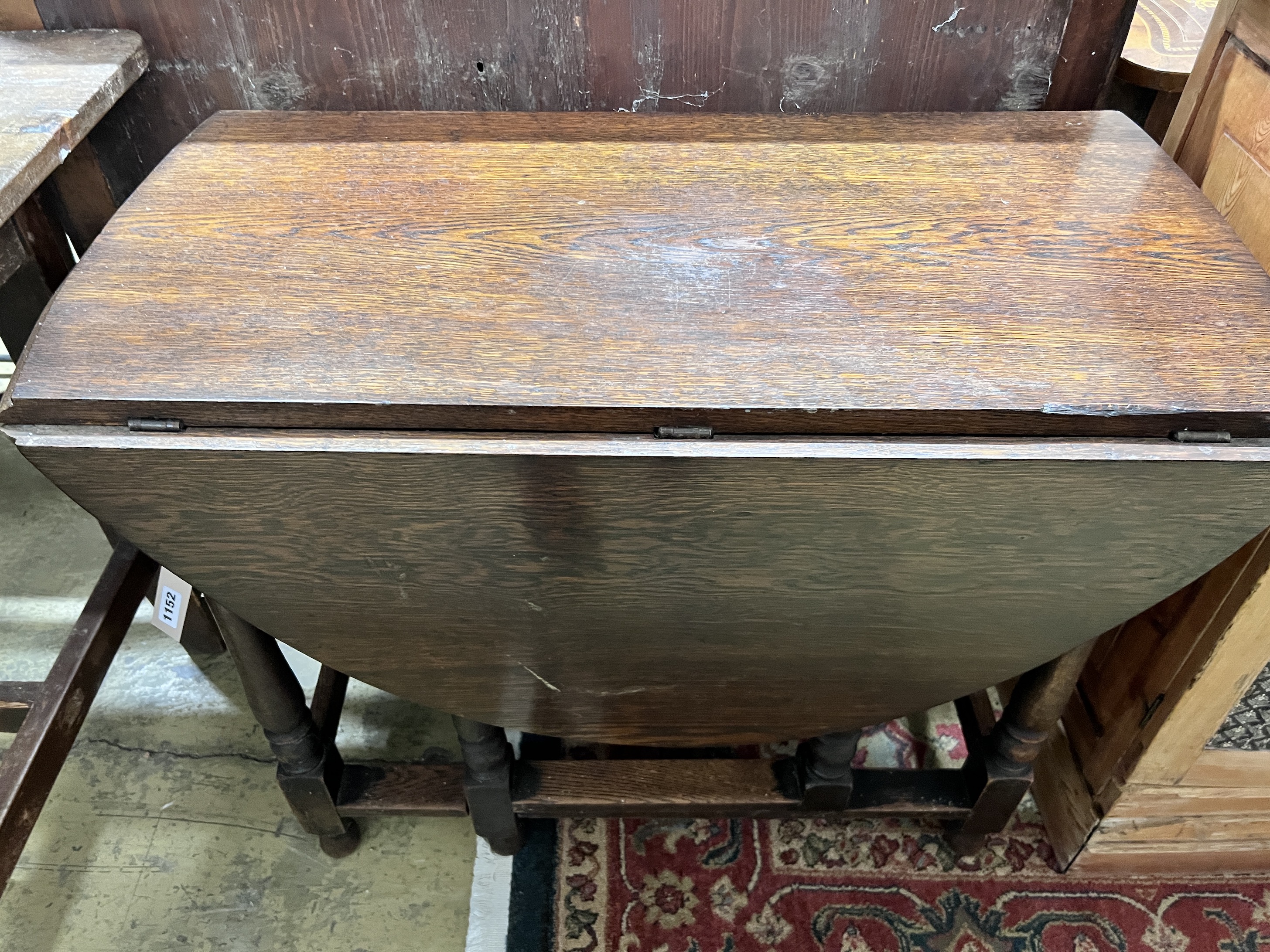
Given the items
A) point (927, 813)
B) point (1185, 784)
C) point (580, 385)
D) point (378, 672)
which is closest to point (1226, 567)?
point (1185, 784)

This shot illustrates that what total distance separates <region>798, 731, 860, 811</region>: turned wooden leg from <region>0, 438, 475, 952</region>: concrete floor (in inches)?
19.1

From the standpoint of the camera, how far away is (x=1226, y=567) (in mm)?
933

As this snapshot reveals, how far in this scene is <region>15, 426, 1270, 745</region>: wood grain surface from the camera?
672mm

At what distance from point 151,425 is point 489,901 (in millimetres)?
829

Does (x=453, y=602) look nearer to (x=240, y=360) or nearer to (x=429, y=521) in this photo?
(x=429, y=521)

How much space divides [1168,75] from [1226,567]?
56cm

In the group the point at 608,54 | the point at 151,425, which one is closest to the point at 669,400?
the point at 151,425

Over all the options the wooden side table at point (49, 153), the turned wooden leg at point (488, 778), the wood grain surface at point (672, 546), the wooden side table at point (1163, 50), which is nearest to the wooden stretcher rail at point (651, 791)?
the turned wooden leg at point (488, 778)

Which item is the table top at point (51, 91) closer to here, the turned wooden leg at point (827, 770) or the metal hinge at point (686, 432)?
the metal hinge at point (686, 432)

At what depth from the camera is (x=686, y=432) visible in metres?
0.66

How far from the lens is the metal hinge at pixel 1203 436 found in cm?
66

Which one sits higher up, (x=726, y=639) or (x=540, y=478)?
(x=540, y=478)

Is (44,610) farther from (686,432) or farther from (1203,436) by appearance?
(1203,436)

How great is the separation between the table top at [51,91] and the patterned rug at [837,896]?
1.00 meters
